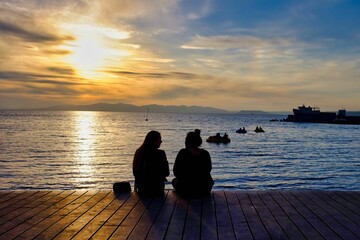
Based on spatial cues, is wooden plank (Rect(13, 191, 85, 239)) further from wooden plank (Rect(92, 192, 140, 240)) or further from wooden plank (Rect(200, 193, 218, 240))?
wooden plank (Rect(200, 193, 218, 240))

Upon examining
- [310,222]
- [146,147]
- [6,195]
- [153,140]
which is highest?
[153,140]

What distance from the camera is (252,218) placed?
6773 millimetres

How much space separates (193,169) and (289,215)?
7.87 ft

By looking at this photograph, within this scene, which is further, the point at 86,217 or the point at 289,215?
the point at 289,215

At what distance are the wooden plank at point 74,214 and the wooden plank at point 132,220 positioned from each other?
0.91 meters

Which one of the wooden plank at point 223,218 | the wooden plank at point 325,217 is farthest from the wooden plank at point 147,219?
the wooden plank at point 325,217

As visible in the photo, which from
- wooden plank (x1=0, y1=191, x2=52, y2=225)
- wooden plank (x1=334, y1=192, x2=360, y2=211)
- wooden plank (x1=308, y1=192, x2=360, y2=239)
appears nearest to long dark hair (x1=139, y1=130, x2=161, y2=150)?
wooden plank (x1=0, y1=191, x2=52, y2=225)

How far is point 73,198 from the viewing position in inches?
328

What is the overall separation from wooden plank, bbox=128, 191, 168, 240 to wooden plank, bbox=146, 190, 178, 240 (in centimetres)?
7

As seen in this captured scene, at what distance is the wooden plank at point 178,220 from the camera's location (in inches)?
227

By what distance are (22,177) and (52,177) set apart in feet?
5.75

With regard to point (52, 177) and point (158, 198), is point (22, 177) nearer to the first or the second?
point (52, 177)

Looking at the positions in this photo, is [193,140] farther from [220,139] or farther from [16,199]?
[220,139]

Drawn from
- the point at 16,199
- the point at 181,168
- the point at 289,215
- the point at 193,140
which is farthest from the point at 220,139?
the point at 289,215
